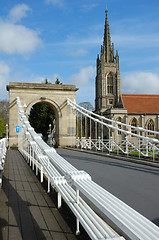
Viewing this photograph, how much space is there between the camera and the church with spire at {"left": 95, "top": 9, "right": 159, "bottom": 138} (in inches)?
1526

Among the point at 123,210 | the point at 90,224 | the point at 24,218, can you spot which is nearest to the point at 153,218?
the point at 90,224

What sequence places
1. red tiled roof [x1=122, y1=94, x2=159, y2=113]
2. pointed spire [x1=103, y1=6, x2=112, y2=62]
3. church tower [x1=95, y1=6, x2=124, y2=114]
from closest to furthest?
red tiled roof [x1=122, y1=94, x2=159, y2=113]
church tower [x1=95, y1=6, x2=124, y2=114]
pointed spire [x1=103, y1=6, x2=112, y2=62]

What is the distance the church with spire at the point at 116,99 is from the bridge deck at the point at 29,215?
32322 mm

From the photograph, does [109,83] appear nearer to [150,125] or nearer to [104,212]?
[150,125]

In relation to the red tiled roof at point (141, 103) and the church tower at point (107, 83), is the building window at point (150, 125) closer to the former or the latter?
the red tiled roof at point (141, 103)

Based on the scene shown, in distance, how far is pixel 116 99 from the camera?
155ft

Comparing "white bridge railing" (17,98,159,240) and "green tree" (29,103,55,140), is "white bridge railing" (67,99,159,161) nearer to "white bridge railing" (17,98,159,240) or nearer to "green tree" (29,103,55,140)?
"white bridge railing" (17,98,159,240)

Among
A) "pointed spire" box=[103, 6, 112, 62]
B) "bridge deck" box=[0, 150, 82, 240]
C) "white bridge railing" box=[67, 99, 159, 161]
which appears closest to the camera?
"bridge deck" box=[0, 150, 82, 240]

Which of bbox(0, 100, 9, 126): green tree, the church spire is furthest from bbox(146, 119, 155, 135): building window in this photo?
bbox(0, 100, 9, 126): green tree

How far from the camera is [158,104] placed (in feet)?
136

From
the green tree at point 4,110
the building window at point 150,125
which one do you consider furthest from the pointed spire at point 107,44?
the green tree at point 4,110

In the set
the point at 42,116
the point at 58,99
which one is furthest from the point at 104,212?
the point at 42,116

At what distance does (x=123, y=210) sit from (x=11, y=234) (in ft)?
4.91

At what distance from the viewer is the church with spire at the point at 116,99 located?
38.8 meters
